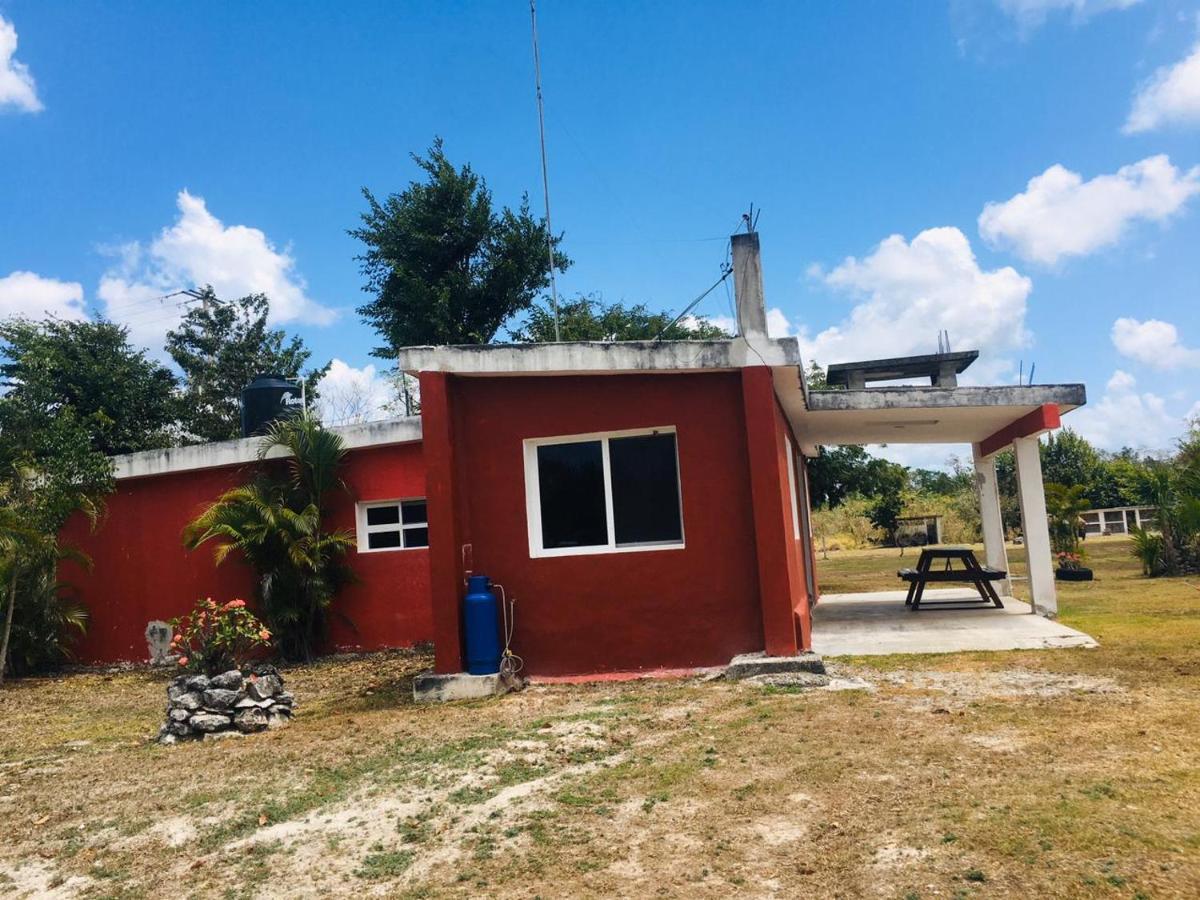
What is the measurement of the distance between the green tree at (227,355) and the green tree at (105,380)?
3.28 m

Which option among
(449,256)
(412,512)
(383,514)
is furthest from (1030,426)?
(449,256)

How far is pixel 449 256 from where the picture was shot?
2341 cm

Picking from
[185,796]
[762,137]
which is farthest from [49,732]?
[762,137]

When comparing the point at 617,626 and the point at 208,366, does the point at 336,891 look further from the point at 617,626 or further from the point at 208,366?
the point at 208,366

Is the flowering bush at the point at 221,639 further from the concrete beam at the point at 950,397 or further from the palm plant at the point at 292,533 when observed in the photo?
the concrete beam at the point at 950,397

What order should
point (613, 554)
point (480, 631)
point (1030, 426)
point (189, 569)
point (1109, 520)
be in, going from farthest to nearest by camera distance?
point (1109, 520) → point (189, 569) → point (1030, 426) → point (613, 554) → point (480, 631)

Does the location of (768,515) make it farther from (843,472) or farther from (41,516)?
(843,472)

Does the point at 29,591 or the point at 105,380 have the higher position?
the point at 105,380

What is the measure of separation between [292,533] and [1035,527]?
9807 millimetres

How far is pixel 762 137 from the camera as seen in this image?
11.9 meters

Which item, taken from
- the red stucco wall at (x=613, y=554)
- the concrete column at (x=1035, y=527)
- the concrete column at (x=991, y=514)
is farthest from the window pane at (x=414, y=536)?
the concrete column at (x=991, y=514)

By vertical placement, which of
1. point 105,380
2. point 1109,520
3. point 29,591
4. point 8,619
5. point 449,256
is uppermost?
point 449,256

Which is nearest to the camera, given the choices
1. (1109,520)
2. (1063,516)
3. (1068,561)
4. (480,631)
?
(480,631)

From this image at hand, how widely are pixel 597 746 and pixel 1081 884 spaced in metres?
3.37
